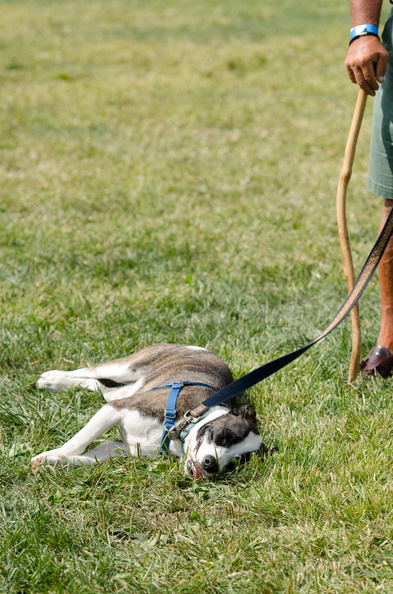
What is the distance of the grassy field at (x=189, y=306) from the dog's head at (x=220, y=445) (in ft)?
0.21

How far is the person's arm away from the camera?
3.21 meters

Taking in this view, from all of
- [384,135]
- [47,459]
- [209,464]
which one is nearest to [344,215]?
[384,135]

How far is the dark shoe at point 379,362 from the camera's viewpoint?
3.79m

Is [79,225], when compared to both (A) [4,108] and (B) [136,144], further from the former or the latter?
(A) [4,108]

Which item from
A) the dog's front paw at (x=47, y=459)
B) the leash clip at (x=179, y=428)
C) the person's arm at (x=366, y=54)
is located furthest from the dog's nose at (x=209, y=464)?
the person's arm at (x=366, y=54)

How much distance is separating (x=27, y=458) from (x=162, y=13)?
16.6 meters

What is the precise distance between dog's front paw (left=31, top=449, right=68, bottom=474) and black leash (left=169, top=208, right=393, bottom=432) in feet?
1.61

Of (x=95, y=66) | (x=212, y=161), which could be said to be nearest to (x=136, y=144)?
(x=212, y=161)

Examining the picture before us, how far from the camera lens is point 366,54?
3.21 meters

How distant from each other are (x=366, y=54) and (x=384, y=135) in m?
0.53

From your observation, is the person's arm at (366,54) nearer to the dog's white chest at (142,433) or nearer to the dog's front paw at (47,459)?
the dog's white chest at (142,433)

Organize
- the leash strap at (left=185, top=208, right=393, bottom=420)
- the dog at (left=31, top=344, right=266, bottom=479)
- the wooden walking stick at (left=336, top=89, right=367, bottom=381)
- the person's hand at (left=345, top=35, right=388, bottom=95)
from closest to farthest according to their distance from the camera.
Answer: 1. the leash strap at (left=185, top=208, right=393, bottom=420)
2. the dog at (left=31, top=344, right=266, bottom=479)
3. the person's hand at (left=345, top=35, right=388, bottom=95)
4. the wooden walking stick at (left=336, top=89, right=367, bottom=381)

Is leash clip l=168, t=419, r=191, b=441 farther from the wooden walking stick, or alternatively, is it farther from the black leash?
the wooden walking stick

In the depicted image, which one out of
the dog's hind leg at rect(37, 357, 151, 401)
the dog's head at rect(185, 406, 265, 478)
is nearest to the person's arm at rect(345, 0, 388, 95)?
the dog's head at rect(185, 406, 265, 478)
